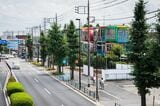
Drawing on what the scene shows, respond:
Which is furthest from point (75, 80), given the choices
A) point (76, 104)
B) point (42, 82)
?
point (76, 104)

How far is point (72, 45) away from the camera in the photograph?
6575cm

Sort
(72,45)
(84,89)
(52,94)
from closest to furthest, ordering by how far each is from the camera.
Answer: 1. (52,94)
2. (84,89)
3. (72,45)

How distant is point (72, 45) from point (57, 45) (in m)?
9.57

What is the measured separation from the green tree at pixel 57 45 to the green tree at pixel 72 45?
688 centimetres

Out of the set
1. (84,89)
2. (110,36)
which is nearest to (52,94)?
(84,89)

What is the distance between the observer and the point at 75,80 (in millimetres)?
64812

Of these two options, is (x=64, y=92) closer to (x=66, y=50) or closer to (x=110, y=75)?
(x=110, y=75)

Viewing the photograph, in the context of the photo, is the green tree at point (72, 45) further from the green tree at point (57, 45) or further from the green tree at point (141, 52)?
the green tree at point (141, 52)

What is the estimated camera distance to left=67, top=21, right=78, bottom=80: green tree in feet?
215

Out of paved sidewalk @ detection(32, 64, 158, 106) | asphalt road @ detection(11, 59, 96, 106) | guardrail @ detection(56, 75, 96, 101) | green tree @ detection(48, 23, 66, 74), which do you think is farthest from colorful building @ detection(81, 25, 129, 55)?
paved sidewalk @ detection(32, 64, 158, 106)

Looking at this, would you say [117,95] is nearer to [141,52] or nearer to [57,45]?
[141,52]

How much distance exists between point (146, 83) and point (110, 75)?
26226mm

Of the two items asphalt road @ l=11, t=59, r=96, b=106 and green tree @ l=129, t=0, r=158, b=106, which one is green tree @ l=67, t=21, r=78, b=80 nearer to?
asphalt road @ l=11, t=59, r=96, b=106

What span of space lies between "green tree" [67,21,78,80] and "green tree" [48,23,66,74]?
22.6 ft
